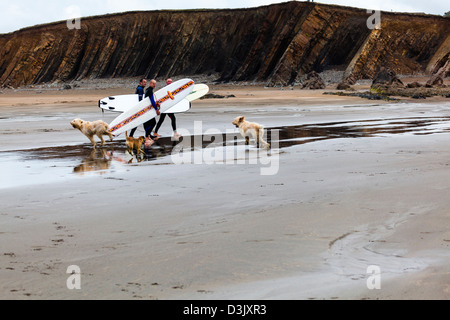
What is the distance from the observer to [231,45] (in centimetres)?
7462

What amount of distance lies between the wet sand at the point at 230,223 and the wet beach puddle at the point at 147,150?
9 cm

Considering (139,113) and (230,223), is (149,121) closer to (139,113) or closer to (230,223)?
(139,113)

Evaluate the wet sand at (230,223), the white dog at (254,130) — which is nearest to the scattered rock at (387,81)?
the white dog at (254,130)

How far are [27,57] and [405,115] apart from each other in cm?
7103

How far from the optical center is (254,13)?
74.6 m

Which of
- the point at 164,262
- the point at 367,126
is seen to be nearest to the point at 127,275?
the point at 164,262

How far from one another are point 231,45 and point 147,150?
61.5 metres

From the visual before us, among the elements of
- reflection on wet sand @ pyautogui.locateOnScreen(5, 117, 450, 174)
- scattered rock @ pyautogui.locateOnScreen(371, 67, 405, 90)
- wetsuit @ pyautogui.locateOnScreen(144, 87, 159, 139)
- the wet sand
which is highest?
scattered rock @ pyautogui.locateOnScreen(371, 67, 405, 90)

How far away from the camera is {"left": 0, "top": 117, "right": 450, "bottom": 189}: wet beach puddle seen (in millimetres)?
11258

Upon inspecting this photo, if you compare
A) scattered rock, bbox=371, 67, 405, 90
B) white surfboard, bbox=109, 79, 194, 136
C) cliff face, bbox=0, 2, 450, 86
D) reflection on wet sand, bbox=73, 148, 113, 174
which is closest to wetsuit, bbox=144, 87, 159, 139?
white surfboard, bbox=109, 79, 194, 136

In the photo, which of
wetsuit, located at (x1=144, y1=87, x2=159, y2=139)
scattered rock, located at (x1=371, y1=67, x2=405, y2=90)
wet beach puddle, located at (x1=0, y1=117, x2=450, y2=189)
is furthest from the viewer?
scattered rock, located at (x1=371, y1=67, x2=405, y2=90)

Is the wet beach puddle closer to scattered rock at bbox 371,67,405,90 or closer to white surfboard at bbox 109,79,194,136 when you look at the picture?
white surfboard at bbox 109,79,194,136

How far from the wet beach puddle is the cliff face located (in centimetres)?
4018

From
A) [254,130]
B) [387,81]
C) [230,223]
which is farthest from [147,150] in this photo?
[387,81]
